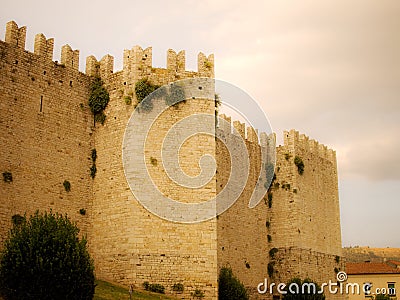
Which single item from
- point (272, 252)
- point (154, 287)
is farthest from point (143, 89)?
point (272, 252)

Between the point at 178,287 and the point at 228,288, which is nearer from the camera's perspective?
the point at 178,287

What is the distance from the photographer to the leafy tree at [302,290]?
2920 centimetres

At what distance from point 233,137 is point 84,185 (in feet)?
31.3

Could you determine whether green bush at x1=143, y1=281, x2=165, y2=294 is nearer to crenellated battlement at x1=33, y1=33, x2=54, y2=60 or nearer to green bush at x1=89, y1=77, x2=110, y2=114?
green bush at x1=89, y1=77, x2=110, y2=114

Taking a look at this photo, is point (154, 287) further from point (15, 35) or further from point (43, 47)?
point (15, 35)

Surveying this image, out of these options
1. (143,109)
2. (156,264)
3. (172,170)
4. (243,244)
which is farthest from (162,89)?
(243,244)

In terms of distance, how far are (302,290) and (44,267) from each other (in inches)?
636

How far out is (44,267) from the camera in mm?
16812

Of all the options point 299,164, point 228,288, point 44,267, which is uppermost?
point 299,164

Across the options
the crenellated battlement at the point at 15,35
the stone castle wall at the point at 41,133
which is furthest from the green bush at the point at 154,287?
the crenellated battlement at the point at 15,35

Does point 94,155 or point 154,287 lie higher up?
point 94,155

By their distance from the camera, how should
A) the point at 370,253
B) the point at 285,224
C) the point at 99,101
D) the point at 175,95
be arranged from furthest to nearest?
the point at 370,253 < the point at 285,224 < the point at 99,101 < the point at 175,95

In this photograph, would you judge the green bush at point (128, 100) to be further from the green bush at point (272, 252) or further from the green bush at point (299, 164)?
the green bush at point (272, 252)

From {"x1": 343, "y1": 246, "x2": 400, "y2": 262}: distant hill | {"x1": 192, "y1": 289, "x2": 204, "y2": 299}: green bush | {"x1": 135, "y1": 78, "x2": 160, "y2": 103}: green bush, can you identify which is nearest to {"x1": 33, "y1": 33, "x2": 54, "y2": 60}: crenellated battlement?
{"x1": 135, "y1": 78, "x2": 160, "y2": 103}: green bush
